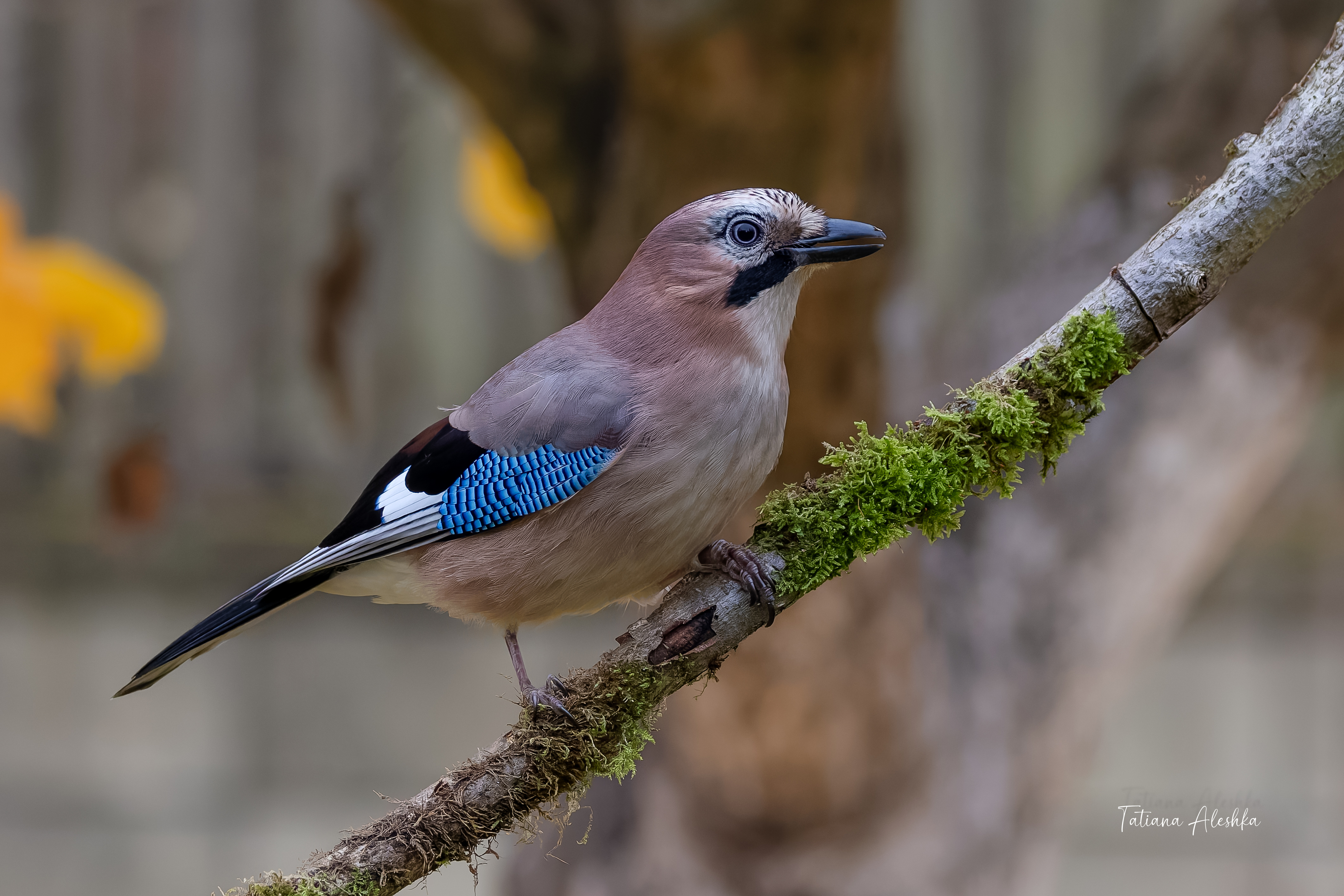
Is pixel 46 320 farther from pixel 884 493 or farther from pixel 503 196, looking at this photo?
pixel 884 493

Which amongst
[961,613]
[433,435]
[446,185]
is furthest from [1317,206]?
[446,185]

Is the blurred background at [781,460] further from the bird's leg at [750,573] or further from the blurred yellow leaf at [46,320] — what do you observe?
the bird's leg at [750,573]

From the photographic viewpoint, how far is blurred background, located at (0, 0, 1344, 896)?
2914 millimetres

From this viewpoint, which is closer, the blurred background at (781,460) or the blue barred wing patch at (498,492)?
the blue barred wing patch at (498,492)

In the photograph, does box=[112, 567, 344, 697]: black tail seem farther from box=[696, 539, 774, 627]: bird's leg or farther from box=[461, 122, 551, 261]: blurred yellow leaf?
box=[461, 122, 551, 261]: blurred yellow leaf

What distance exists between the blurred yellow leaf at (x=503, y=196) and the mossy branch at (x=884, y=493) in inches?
56.9

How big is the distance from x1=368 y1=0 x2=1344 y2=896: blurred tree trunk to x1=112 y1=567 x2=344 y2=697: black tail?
4.03 feet

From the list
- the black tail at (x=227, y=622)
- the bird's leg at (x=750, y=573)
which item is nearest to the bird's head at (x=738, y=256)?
the bird's leg at (x=750, y=573)

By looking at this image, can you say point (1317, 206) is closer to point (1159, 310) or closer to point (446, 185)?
point (1159, 310)

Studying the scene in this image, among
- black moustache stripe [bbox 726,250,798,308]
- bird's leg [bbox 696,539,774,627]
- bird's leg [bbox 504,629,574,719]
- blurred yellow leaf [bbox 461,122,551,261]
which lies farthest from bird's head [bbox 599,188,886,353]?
blurred yellow leaf [bbox 461,122,551,261]

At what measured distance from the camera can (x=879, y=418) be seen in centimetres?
319

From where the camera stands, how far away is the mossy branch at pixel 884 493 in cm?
171

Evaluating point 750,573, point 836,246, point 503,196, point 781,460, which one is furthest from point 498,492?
point 503,196

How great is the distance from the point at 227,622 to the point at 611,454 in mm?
721
